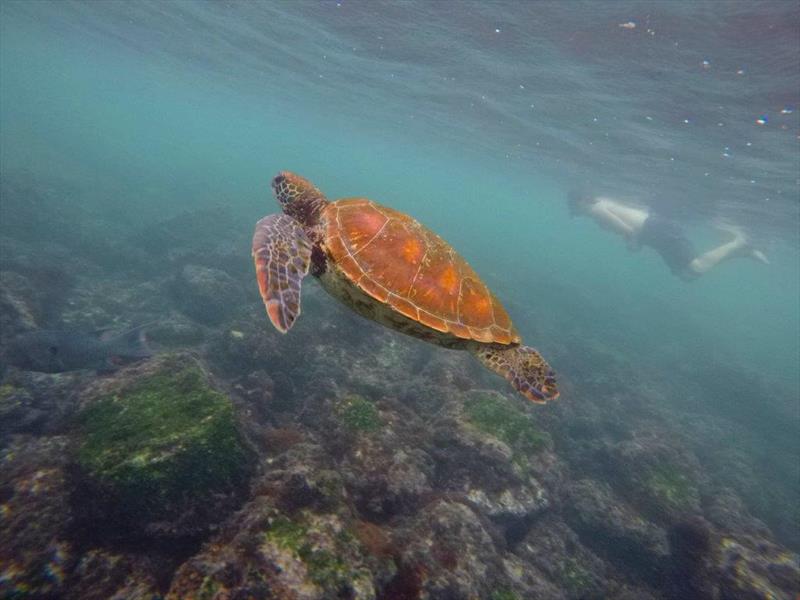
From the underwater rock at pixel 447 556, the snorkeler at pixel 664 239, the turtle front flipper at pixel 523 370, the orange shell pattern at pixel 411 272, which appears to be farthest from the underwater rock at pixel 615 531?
the snorkeler at pixel 664 239

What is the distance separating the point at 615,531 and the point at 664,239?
31034mm

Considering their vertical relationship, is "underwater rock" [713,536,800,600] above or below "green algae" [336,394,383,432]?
above

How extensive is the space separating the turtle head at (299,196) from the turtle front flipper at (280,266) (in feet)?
3.44

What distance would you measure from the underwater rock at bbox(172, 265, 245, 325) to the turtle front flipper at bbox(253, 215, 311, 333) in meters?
10.1

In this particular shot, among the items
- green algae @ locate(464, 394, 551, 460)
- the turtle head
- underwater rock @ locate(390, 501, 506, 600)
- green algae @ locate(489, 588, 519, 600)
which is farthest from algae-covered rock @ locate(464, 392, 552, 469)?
the turtle head

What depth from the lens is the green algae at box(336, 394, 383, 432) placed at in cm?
668

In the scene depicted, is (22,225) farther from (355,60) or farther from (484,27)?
(484,27)

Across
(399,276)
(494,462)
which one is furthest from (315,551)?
(494,462)

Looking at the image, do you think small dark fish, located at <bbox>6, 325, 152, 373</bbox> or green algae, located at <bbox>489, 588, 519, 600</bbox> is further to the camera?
small dark fish, located at <bbox>6, 325, 152, 373</bbox>

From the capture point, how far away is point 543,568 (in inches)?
277

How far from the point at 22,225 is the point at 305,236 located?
74.1 ft

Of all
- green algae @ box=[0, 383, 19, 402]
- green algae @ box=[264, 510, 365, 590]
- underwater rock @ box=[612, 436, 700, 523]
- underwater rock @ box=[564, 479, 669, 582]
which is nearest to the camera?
green algae @ box=[264, 510, 365, 590]

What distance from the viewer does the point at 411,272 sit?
16.6 ft

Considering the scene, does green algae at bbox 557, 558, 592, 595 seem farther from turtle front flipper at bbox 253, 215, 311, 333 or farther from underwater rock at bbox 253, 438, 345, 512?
turtle front flipper at bbox 253, 215, 311, 333
